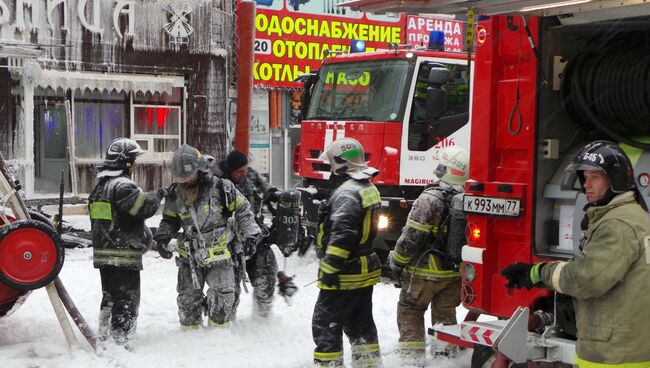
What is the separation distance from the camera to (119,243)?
712 centimetres

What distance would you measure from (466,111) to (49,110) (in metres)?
9.05

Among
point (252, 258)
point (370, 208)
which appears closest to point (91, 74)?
point (252, 258)

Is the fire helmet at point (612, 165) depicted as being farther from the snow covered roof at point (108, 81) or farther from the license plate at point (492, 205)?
the snow covered roof at point (108, 81)

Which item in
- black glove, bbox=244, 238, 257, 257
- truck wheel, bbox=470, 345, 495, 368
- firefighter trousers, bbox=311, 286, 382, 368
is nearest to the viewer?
truck wheel, bbox=470, 345, 495, 368

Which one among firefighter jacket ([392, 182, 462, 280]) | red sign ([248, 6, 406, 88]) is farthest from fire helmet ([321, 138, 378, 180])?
red sign ([248, 6, 406, 88])

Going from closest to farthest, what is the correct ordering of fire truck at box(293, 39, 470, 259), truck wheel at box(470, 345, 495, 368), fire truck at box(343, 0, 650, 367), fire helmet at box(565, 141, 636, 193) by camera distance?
fire helmet at box(565, 141, 636, 193) < fire truck at box(343, 0, 650, 367) < truck wheel at box(470, 345, 495, 368) < fire truck at box(293, 39, 470, 259)

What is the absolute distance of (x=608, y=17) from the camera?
17.1 feet

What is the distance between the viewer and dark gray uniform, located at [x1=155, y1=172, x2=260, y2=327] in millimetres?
7391

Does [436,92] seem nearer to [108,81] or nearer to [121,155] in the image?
[121,155]

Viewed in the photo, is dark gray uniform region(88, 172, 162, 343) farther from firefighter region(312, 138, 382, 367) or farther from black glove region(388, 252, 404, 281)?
black glove region(388, 252, 404, 281)

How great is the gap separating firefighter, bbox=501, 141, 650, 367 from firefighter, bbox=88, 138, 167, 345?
3850mm

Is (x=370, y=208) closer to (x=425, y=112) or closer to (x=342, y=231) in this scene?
(x=342, y=231)

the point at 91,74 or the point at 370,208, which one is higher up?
the point at 91,74

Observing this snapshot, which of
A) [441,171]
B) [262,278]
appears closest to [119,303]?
[262,278]
